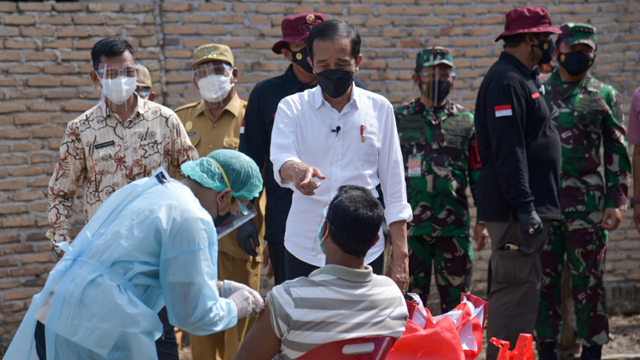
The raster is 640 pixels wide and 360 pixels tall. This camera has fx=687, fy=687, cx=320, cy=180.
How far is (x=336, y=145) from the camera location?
3.18 meters

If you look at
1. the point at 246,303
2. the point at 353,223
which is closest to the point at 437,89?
the point at 353,223

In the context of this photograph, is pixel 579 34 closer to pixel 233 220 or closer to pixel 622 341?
pixel 622 341

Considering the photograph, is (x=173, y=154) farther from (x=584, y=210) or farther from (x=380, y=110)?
(x=584, y=210)

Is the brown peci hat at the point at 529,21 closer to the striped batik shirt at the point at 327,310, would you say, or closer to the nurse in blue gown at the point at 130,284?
the striped batik shirt at the point at 327,310

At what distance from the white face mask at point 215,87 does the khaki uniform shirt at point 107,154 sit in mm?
1154

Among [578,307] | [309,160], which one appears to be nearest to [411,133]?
[578,307]

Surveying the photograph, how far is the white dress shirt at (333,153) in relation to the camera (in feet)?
10.4

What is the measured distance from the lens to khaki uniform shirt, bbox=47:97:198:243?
3885 mm

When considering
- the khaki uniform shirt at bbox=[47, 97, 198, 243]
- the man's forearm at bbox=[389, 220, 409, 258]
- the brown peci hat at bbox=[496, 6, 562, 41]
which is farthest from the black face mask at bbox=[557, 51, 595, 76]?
the khaki uniform shirt at bbox=[47, 97, 198, 243]

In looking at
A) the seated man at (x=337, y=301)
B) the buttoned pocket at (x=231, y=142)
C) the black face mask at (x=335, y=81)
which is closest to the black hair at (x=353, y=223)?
the seated man at (x=337, y=301)

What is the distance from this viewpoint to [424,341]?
270 centimetres

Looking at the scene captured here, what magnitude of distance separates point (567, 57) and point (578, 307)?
1.84 metres

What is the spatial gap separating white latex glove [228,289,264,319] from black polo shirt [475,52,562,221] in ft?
6.70

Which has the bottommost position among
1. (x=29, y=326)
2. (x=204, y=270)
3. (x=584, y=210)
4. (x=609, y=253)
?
(x=609, y=253)
